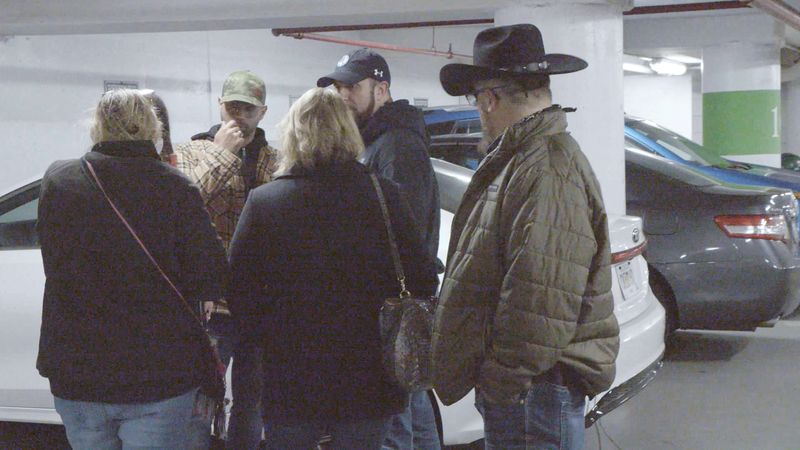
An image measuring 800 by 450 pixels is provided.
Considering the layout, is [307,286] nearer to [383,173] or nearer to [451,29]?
[383,173]

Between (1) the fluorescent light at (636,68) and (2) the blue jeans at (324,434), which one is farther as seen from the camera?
(1) the fluorescent light at (636,68)

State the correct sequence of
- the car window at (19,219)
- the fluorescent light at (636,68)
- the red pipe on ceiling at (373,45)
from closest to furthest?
1. the car window at (19,219)
2. the red pipe on ceiling at (373,45)
3. the fluorescent light at (636,68)

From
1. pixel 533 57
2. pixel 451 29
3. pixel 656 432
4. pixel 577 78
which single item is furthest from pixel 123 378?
pixel 451 29

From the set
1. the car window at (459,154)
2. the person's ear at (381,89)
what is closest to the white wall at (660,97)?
the car window at (459,154)

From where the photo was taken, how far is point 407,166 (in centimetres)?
334

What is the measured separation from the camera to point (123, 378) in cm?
237

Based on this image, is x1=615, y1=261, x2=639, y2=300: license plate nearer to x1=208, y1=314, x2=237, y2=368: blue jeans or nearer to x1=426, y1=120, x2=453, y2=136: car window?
x1=208, y1=314, x2=237, y2=368: blue jeans

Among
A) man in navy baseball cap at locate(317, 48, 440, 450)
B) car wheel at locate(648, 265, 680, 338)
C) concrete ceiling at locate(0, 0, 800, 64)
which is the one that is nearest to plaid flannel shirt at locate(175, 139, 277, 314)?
man in navy baseball cap at locate(317, 48, 440, 450)

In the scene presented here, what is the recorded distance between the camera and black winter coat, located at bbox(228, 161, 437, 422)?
2477 millimetres

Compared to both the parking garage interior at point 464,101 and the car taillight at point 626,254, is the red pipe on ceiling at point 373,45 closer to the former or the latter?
the parking garage interior at point 464,101

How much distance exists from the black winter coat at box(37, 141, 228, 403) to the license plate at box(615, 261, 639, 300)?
7.91ft

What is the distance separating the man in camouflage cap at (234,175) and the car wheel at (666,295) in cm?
350

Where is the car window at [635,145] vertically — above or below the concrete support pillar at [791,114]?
below

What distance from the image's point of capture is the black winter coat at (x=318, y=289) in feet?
8.13
